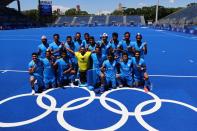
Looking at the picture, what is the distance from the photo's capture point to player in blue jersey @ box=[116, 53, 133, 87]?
853 cm

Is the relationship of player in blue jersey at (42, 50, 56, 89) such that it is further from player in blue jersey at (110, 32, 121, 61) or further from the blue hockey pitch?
player in blue jersey at (110, 32, 121, 61)

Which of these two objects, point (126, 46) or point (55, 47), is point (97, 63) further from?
point (55, 47)

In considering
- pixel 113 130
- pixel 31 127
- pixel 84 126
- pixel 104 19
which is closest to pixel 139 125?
pixel 113 130

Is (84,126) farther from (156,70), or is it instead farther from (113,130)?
(156,70)

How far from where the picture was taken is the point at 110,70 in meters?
8.45

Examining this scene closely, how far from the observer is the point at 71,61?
9.36m

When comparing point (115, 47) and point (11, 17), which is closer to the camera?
point (115, 47)

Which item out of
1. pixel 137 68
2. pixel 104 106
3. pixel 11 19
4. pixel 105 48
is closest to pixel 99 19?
pixel 11 19

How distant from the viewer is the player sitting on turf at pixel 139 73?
8562 millimetres

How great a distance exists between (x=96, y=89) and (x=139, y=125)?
282 centimetres

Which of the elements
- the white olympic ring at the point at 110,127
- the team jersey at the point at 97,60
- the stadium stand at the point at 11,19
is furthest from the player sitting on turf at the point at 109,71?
the stadium stand at the point at 11,19

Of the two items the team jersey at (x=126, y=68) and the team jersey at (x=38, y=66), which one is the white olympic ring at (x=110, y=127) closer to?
the team jersey at (x=126, y=68)

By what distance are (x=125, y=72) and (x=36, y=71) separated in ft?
9.51

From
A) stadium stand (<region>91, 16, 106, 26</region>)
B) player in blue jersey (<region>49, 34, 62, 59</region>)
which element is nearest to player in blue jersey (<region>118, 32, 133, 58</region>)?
player in blue jersey (<region>49, 34, 62, 59</region>)
